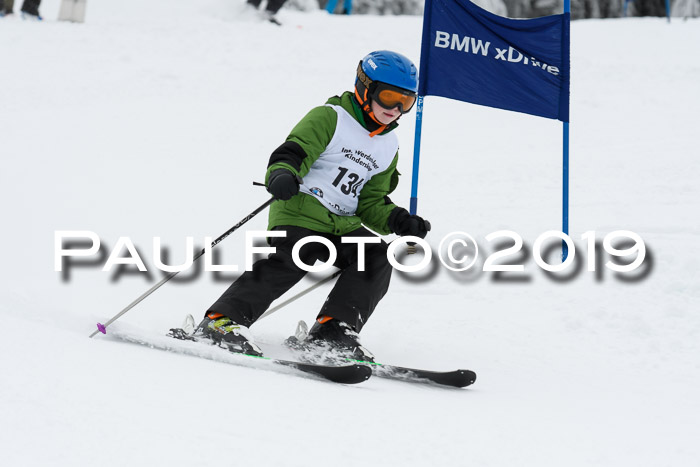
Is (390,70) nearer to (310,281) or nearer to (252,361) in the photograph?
(252,361)

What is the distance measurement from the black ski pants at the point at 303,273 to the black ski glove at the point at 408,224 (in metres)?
0.14

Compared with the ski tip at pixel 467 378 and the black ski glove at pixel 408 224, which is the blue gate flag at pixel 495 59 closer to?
the black ski glove at pixel 408 224

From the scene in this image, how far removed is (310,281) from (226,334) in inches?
90.0

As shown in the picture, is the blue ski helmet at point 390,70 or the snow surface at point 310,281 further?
the blue ski helmet at point 390,70

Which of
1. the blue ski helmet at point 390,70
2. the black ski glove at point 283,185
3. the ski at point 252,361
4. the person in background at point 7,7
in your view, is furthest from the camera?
the person in background at point 7,7

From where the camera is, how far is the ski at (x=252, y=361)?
3166 millimetres

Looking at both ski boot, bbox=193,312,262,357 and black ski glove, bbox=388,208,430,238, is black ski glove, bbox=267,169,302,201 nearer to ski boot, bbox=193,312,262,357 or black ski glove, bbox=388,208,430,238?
ski boot, bbox=193,312,262,357

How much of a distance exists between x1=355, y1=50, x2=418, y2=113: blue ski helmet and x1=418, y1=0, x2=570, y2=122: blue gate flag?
5.14 feet

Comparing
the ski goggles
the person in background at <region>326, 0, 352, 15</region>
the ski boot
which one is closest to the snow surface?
the ski boot

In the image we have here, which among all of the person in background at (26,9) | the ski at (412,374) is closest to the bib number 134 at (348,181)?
the ski at (412,374)

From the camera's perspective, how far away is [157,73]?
34.2 feet

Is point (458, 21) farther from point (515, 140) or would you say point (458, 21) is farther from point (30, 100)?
point (30, 100)

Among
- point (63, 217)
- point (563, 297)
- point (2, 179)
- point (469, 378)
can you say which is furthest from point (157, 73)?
point (469, 378)

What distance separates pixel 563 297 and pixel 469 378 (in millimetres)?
1721
